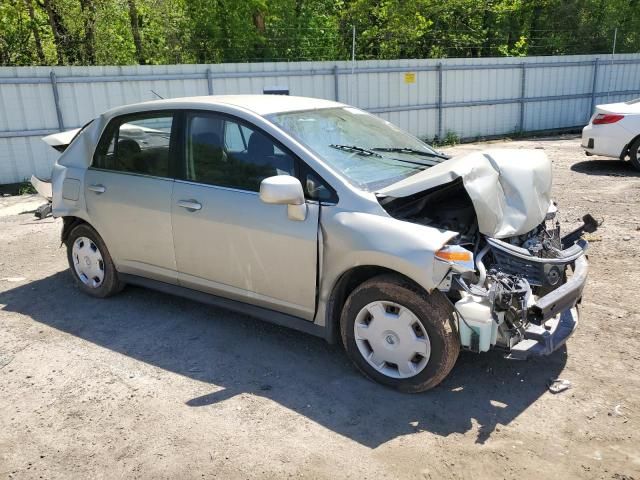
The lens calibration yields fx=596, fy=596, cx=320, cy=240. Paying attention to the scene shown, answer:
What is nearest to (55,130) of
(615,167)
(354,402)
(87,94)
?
(87,94)

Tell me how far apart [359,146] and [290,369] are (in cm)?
167

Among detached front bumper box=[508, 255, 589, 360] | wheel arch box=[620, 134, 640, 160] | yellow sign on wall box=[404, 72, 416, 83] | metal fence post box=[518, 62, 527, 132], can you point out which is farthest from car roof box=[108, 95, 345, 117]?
metal fence post box=[518, 62, 527, 132]

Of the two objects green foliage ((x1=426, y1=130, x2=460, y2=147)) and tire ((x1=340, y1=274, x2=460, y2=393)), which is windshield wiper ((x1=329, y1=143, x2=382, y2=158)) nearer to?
tire ((x1=340, y1=274, x2=460, y2=393))

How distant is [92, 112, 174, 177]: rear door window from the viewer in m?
4.70

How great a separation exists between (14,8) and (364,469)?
16.4 metres

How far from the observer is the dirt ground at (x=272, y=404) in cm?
313

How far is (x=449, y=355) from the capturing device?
3.49 m

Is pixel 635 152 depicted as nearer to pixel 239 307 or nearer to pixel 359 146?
pixel 359 146

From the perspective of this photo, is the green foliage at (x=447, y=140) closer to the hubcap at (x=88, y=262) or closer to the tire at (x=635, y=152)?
the tire at (x=635, y=152)

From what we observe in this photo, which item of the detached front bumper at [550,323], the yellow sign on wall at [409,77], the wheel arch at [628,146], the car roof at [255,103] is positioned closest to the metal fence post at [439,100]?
the yellow sign on wall at [409,77]

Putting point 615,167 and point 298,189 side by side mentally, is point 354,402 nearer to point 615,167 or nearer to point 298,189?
point 298,189

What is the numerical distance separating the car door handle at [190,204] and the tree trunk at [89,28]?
43.1 feet

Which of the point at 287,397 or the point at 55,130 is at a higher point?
the point at 55,130

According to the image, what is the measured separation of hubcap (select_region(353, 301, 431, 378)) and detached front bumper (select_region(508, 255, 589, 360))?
54 cm
